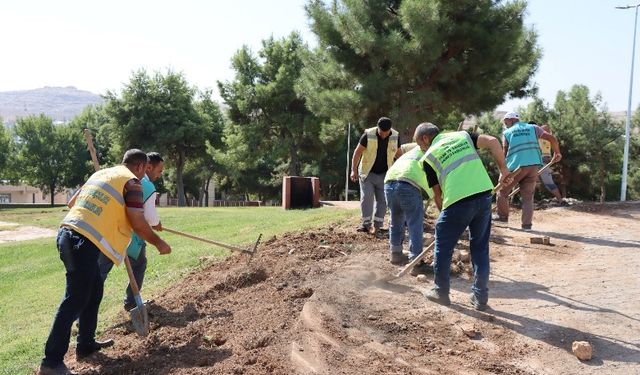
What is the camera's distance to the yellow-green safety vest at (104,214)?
4164 mm

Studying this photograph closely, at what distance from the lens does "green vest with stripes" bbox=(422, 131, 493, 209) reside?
15.6 feet

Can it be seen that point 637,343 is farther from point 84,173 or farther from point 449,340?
point 84,173

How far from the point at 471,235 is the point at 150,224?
2.99 metres

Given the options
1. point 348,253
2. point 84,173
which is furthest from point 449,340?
point 84,173

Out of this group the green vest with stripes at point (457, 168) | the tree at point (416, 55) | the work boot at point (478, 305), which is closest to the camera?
the green vest with stripes at point (457, 168)

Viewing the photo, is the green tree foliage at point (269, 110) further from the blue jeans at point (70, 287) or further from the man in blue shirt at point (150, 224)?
the blue jeans at point (70, 287)

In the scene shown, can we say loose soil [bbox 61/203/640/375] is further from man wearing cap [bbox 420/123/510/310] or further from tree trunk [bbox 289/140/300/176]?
tree trunk [bbox 289/140/300/176]

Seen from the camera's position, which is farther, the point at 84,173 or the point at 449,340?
the point at 84,173

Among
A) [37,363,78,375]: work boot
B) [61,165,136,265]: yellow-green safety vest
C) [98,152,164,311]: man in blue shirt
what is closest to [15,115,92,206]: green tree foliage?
[98,152,164,311]: man in blue shirt

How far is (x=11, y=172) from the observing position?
43.3 meters

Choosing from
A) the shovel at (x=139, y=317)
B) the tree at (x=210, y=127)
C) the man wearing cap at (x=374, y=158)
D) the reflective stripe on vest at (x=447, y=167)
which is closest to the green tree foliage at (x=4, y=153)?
the tree at (x=210, y=127)

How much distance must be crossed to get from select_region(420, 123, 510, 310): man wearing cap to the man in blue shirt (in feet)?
8.52

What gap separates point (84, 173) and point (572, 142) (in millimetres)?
36610

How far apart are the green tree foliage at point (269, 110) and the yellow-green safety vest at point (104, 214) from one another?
23.0 m
